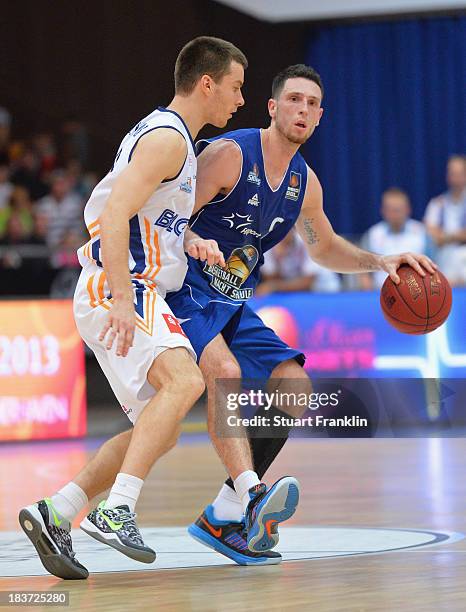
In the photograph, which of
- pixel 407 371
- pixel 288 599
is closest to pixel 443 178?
pixel 407 371

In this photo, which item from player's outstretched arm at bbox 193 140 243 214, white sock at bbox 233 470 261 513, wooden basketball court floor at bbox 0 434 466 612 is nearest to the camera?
wooden basketball court floor at bbox 0 434 466 612

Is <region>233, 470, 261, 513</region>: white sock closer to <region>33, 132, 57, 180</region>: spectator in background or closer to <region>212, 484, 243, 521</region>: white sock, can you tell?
<region>212, 484, 243, 521</region>: white sock

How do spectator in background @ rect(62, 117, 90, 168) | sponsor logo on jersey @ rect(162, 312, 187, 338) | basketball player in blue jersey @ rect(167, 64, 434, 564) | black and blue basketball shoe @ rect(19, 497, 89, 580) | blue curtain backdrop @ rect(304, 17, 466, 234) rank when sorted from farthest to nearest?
1. blue curtain backdrop @ rect(304, 17, 466, 234)
2. spectator in background @ rect(62, 117, 90, 168)
3. basketball player in blue jersey @ rect(167, 64, 434, 564)
4. sponsor logo on jersey @ rect(162, 312, 187, 338)
5. black and blue basketball shoe @ rect(19, 497, 89, 580)

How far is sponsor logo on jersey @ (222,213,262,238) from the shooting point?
527 cm

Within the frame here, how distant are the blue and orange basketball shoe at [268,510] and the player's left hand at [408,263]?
3.43 feet

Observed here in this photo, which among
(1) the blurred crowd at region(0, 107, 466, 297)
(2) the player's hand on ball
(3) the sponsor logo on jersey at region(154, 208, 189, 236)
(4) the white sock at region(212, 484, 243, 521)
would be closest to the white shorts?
(2) the player's hand on ball

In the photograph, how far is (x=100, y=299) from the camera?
185 inches

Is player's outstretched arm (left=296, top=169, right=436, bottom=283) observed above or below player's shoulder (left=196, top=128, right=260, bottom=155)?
below

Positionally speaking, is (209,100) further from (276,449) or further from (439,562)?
(439,562)

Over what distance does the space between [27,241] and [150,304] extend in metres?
10.0

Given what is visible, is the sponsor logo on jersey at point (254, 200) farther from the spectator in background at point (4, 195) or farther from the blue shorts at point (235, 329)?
the spectator in background at point (4, 195)

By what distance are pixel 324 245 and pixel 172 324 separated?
1.32 meters

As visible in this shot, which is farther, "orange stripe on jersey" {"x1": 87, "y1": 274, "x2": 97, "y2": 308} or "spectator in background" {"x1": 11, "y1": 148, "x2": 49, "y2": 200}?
"spectator in background" {"x1": 11, "y1": 148, "x2": 49, "y2": 200}

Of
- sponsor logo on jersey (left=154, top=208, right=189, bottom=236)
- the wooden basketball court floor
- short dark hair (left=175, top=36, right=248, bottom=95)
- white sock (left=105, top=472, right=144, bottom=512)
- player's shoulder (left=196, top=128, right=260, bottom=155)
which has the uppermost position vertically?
short dark hair (left=175, top=36, right=248, bottom=95)
